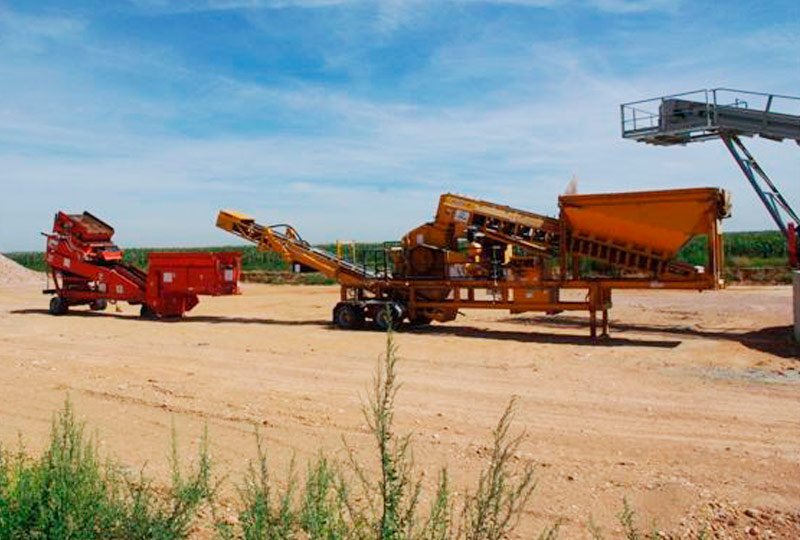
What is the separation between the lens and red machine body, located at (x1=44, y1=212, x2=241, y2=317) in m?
20.7

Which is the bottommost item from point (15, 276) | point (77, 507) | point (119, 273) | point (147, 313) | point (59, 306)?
point (77, 507)

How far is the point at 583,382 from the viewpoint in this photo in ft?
37.9

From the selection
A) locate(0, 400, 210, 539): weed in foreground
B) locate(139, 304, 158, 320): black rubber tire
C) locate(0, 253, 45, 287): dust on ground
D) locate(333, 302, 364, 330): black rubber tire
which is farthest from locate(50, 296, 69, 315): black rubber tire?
locate(0, 253, 45, 287): dust on ground

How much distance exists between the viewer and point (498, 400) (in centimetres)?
1013

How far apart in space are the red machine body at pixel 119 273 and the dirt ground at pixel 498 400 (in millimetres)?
1737

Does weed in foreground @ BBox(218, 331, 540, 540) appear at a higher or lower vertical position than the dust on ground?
lower

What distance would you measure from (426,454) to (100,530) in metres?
3.42

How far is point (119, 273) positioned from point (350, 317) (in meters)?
7.42

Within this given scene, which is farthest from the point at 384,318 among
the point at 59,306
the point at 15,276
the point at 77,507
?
the point at 15,276

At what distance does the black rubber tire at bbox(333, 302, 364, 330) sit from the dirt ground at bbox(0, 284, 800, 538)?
692 millimetres

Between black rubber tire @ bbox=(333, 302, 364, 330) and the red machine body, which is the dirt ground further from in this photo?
the red machine body

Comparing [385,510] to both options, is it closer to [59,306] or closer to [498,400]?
[498,400]

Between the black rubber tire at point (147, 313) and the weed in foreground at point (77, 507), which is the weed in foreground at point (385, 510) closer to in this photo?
the weed in foreground at point (77, 507)

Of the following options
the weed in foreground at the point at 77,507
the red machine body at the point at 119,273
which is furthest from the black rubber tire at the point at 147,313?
the weed in foreground at the point at 77,507
